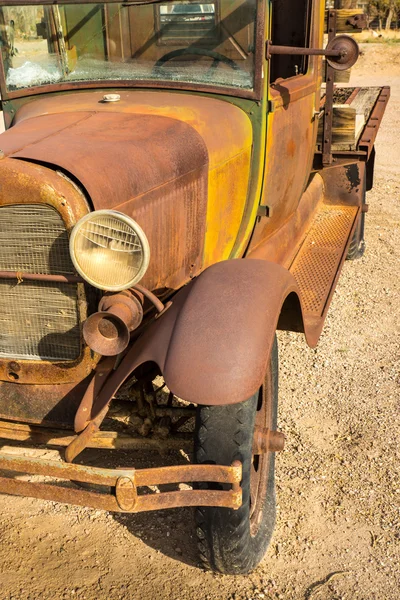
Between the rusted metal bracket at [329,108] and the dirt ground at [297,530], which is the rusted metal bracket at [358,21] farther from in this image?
the dirt ground at [297,530]

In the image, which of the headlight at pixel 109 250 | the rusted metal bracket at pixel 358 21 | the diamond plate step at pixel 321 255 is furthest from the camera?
the rusted metal bracket at pixel 358 21

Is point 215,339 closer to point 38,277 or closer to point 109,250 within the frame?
point 109,250

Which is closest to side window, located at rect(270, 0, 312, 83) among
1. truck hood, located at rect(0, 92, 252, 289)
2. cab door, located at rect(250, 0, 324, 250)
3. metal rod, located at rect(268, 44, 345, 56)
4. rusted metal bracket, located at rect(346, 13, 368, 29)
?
cab door, located at rect(250, 0, 324, 250)

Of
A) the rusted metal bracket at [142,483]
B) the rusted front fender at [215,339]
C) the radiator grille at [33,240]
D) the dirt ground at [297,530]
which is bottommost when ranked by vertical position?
the dirt ground at [297,530]

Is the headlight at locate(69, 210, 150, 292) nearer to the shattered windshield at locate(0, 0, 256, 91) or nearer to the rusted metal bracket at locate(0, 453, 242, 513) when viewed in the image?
the rusted metal bracket at locate(0, 453, 242, 513)

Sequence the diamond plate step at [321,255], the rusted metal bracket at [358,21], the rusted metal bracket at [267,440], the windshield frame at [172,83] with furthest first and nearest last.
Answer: the rusted metal bracket at [358,21], the diamond plate step at [321,255], the windshield frame at [172,83], the rusted metal bracket at [267,440]

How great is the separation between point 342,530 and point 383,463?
51 centimetres

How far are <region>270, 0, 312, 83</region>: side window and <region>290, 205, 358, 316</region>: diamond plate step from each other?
1.01 metres

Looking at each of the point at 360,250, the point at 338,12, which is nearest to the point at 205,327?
the point at 338,12

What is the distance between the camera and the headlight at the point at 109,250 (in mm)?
2043

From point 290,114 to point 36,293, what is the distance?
6.61ft

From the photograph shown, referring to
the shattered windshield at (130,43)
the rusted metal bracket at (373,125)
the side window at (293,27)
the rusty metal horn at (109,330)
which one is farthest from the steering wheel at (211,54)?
the rusted metal bracket at (373,125)

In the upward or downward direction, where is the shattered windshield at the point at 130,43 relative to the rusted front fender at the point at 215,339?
upward

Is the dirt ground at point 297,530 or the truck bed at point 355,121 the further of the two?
the truck bed at point 355,121
